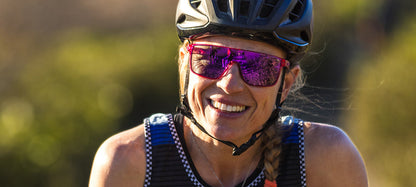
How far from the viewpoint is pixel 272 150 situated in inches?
138

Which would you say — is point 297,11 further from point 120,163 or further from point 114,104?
point 114,104

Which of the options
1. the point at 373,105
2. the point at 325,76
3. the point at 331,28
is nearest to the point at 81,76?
Answer: the point at 373,105

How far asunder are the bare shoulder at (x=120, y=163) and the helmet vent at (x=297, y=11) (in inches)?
45.2

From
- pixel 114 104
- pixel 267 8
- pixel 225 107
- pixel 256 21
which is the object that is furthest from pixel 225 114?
pixel 114 104

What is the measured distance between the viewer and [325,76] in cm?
1312

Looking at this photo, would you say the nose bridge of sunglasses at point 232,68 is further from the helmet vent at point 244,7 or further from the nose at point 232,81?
the helmet vent at point 244,7

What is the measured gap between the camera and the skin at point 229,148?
3297mm

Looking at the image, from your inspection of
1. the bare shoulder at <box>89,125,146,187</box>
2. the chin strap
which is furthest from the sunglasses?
the bare shoulder at <box>89,125,146,187</box>

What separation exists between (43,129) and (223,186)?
186 inches

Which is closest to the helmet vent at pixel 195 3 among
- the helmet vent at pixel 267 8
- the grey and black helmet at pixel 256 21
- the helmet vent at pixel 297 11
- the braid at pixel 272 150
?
the grey and black helmet at pixel 256 21

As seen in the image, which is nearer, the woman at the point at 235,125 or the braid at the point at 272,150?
the woman at the point at 235,125

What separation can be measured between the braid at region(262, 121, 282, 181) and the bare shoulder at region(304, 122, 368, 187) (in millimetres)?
201

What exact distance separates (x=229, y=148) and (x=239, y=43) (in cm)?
68

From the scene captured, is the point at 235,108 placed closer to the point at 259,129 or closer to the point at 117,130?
the point at 259,129
